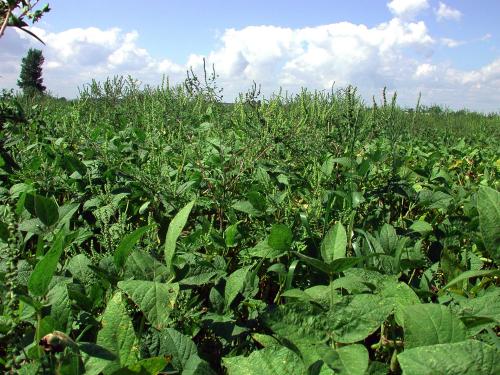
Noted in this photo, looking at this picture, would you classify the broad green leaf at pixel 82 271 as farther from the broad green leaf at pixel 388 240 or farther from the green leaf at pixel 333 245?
the broad green leaf at pixel 388 240

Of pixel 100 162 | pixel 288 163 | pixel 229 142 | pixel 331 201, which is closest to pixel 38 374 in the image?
pixel 331 201

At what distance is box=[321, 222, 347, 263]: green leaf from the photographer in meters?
1.63

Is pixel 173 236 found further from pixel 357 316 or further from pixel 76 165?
pixel 76 165

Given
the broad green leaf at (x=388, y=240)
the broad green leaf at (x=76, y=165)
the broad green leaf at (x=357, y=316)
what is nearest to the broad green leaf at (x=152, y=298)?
the broad green leaf at (x=357, y=316)

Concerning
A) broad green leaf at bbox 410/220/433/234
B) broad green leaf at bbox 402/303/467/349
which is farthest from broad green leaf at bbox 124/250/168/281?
broad green leaf at bbox 410/220/433/234

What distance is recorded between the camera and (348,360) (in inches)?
40.1

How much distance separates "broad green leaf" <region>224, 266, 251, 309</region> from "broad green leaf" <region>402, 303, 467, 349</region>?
62 cm

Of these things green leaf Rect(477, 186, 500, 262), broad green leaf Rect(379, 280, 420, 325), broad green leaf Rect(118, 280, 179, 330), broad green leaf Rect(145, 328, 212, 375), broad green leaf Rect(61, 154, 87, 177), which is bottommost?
broad green leaf Rect(145, 328, 212, 375)

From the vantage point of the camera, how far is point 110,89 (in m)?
8.23

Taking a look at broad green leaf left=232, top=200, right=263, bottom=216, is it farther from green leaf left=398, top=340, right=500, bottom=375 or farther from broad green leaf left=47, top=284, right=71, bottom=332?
green leaf left=398, top=340, right=500, bottom=375

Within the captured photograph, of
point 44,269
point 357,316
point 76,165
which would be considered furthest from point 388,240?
point 76,165

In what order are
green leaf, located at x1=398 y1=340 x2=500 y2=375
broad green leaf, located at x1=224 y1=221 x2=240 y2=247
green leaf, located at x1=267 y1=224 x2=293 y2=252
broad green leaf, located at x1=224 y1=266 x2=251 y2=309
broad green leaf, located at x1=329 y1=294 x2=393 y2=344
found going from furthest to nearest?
broad green leaf, located at x1=224 y1=221 x2=240 y2=247 < green leaf, located at x1=267 y1=224 x2=293 y2=252 < broad green leaf, located at x1=224 y1=266 x2=251 y2=309 < broad green leaf, located at x1=329 y1=294 x2=393 y2=344 < green leaf, located at x1=398 y1=340 x2=500 y2=375

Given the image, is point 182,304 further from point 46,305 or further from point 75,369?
point 75,369

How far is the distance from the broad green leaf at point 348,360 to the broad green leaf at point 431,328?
11 centimetres
